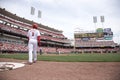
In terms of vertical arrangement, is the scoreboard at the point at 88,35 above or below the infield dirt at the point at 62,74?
above

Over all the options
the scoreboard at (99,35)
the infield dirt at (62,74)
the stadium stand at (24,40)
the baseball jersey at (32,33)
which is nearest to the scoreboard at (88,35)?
the scoreboard at (99,35)

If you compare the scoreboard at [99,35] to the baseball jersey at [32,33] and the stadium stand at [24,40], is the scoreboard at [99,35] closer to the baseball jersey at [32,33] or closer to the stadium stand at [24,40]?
the stadium stand at [24,40]

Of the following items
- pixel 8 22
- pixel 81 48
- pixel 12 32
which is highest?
pixel 8 22

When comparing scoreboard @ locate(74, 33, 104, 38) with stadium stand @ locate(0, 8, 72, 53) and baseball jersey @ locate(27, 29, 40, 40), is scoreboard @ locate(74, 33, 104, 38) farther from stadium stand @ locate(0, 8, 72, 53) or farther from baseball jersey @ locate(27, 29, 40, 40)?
baseball jersey @ locate(27, 29, 40, 40)

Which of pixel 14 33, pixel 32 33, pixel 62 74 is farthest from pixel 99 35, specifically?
pixel 62 74

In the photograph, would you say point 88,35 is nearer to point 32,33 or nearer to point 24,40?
point 24,40

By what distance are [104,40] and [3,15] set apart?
4735cm

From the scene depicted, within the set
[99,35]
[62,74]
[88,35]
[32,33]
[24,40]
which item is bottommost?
[62,74]

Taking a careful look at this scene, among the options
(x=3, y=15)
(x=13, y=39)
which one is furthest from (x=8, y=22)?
(x=13, y=39)

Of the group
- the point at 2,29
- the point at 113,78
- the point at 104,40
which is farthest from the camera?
the point at 104,40

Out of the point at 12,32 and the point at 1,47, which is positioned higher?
the point at 12,32

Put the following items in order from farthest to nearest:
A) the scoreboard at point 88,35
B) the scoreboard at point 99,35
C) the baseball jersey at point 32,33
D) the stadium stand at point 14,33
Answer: the scoreboard at point 88,35 → the scoreboard at point 99,35 → the stadium stand at point 14,33 → the baseball jersey at point 32,33

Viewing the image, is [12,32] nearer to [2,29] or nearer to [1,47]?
[2,29]

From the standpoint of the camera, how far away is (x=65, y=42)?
254ft
